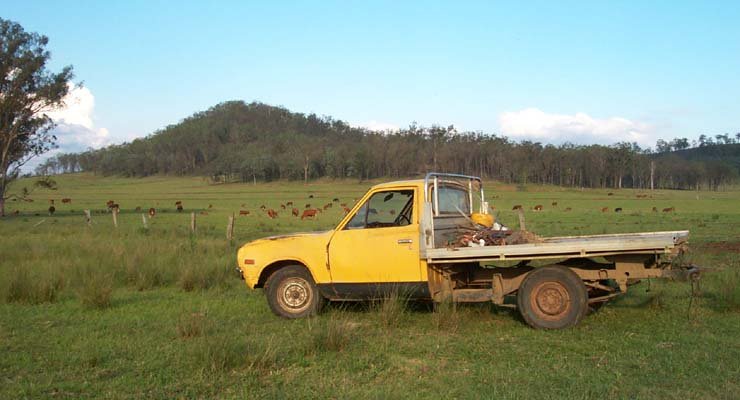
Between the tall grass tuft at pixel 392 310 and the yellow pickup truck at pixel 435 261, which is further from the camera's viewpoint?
the tall grass tuft at pixel 392 310

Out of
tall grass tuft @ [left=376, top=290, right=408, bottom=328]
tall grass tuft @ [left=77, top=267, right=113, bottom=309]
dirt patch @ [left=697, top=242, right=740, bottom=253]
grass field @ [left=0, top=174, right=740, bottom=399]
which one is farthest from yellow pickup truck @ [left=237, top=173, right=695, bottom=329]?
dirt patch @ [left=697, top=242, right=740, bottom=253]

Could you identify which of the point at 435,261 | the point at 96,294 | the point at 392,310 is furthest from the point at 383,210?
the point at 96,294

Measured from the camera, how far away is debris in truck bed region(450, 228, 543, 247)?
8.40 meters

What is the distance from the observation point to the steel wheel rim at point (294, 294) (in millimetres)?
9148

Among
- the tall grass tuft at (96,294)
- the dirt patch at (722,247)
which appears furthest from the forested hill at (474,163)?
the tall grass tuft at (96,294)

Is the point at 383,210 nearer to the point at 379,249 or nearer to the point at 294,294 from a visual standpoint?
the point at 379,249

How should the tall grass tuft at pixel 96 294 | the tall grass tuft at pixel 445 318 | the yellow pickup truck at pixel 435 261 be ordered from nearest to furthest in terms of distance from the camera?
1. the yellow pickup truck at pixel 435 261
2. the tall grass tuft at pixel 445 318
3. the tall grass tuft at pixel 96 294

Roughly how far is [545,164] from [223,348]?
11032cm

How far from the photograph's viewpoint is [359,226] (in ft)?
29.0

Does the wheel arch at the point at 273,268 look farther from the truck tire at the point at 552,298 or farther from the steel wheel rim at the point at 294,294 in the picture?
the truck tire at the point at 552,298

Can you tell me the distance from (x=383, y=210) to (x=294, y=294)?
6.00ft

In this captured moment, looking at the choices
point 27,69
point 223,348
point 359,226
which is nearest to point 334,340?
point 223,348

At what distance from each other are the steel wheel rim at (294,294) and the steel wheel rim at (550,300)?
3248mm

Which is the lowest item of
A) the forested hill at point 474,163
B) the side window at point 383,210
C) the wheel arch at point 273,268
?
the wheel arch at point 273,268
